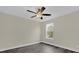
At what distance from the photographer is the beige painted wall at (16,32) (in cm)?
166

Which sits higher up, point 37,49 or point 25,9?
point 25,9

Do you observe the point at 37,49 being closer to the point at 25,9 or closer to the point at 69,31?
the point at 25,9

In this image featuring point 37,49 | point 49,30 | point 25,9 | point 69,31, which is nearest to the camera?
point 25,9

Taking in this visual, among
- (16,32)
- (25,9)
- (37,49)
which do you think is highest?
(25,9)

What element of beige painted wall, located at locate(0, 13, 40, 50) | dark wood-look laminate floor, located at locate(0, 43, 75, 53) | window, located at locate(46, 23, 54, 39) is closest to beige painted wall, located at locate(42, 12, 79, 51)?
window, located at locate(46, 23, 54, 39)

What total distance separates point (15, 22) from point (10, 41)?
0.44 m

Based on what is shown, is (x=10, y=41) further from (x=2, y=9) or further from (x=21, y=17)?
(x=2, y=9)

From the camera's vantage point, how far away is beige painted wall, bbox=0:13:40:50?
166 cm

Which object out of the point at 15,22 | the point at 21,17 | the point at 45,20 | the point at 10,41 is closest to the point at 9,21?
the point at 15,22

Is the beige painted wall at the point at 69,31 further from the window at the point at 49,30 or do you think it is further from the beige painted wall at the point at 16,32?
the beige painted wall at the point at 16,32

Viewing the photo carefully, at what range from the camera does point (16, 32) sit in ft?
5.58

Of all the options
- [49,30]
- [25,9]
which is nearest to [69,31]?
[49,30]

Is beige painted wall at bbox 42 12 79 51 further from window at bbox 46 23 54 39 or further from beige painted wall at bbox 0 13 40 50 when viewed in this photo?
beige painted wall at bbox 0 13 40 50

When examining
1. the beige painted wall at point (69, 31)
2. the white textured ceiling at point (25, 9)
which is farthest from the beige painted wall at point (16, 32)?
the beige painted wall at point (69, 31)
